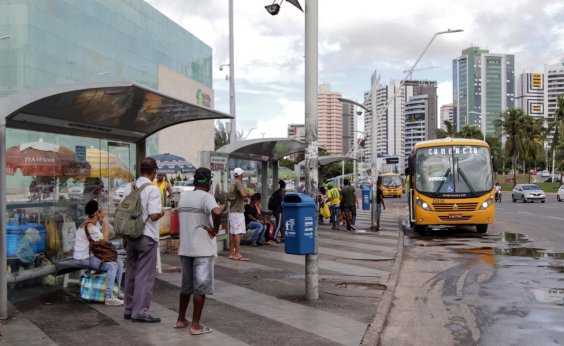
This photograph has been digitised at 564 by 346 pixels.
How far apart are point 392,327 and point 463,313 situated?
1.22 metres

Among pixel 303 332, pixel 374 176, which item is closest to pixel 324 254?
pixel 303 332

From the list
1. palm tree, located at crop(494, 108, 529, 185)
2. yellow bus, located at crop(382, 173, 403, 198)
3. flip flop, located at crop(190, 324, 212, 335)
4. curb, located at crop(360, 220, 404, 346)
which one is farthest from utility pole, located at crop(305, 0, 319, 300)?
palm tree, located at crop(494, 108, 529, 185)

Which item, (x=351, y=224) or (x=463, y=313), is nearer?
(x=463, y=313)

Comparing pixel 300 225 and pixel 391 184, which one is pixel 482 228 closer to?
pixel 300 225

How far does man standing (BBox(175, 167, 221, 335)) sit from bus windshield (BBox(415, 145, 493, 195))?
1354cm

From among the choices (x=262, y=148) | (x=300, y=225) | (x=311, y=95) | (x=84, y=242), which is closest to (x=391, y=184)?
(x=262, y=148)

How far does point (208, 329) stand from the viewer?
6.65 m

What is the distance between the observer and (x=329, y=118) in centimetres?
11838

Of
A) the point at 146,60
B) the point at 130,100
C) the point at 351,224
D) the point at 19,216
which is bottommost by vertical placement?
the point at 351,224

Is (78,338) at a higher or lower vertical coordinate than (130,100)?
lower

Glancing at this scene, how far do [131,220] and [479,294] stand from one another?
540 centimetres

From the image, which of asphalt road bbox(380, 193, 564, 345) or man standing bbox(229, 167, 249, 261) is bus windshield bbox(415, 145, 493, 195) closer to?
asphalt road bbox(380, 193, 564, 345)

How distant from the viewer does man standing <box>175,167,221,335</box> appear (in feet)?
21.3

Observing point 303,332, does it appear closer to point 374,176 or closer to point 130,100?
point 130,100
